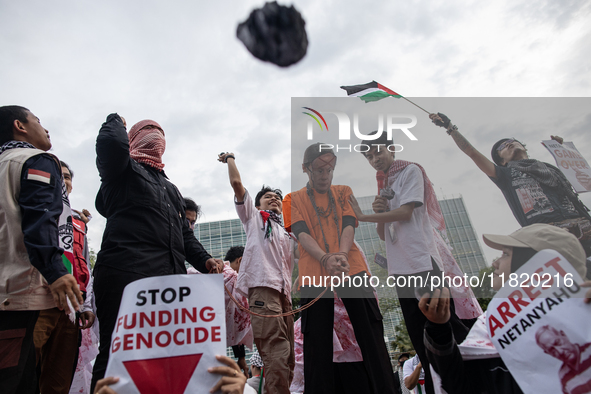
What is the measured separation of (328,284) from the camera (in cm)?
274

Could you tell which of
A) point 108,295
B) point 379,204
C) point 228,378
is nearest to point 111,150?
point 108,295

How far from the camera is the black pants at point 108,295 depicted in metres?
1.91

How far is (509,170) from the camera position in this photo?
2707 mm

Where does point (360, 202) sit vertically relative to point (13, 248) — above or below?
above

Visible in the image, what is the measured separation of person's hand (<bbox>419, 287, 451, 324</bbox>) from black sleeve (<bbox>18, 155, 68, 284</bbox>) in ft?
5.33

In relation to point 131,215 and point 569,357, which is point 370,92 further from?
point 569,357

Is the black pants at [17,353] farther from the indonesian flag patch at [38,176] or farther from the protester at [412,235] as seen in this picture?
the protester at [412,235]

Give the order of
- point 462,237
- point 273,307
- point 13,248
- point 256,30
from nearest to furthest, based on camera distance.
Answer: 1. point 13,248
2. point 462,237
3. point 273,307
4. point 256,30

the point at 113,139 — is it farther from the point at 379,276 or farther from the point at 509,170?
the point at 509,170

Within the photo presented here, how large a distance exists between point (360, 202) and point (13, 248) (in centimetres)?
211

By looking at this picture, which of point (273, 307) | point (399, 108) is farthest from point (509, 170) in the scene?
point (273, 307)

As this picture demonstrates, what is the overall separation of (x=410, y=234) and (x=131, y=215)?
1.78 meters

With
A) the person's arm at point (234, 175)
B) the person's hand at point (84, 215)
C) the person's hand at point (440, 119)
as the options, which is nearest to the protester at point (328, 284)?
the person's arm at point (234, 175)

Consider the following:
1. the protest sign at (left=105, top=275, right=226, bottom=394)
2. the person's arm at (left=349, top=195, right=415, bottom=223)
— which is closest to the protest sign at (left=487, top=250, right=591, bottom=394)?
the person's arm at (left=349, top=195, right=415, bottom=223)
